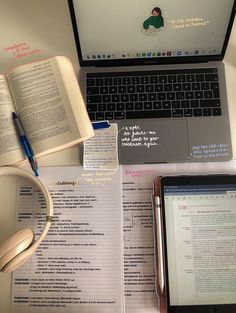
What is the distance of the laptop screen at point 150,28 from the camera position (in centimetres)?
76

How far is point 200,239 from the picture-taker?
2.40 ft

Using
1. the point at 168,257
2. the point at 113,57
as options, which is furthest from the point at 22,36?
the point at 168,257

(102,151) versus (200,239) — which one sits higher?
(102,151)

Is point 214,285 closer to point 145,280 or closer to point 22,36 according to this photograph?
point 145,280

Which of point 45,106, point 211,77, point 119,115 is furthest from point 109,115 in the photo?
point 211,77

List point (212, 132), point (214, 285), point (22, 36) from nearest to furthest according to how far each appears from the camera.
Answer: point (214, 285)
point (212, 132)
point (22, 36)

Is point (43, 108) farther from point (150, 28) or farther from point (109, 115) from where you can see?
point (150, 28)

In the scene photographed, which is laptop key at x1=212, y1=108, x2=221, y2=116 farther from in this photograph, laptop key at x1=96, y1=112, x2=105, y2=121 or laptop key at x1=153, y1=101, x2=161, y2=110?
laptop key at x1=96, y1=112, x2=105, y2=121

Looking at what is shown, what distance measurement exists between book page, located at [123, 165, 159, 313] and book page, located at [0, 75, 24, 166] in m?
0.23

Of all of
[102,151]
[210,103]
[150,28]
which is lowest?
[102,151]

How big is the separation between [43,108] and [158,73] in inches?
11.0

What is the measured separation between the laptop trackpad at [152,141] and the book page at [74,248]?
6cm

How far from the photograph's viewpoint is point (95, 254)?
75cm

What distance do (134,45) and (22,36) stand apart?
0.29 meters
